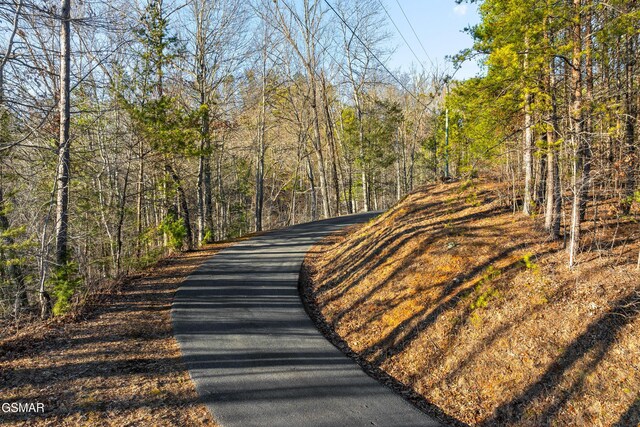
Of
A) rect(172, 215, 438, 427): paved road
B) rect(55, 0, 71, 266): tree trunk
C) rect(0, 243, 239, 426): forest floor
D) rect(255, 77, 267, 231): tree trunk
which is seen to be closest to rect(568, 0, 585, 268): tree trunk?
rect(172, 215, 438, 427): paved road

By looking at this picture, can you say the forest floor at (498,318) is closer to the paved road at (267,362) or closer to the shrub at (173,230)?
the paved road at (267,362)

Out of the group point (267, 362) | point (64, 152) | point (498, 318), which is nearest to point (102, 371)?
point (267, 362)

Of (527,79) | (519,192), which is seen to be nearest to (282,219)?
(519,192)

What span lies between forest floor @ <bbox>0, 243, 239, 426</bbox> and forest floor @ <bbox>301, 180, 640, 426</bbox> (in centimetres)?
330

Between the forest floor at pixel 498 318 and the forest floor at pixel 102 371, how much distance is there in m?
3.30

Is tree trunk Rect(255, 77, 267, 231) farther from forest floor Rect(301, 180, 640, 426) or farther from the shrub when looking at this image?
forest floor Rect(301, 180, 640, 426)

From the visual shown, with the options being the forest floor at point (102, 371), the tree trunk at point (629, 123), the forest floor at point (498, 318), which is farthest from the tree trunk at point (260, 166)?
the tree trunk at point (629, 123)

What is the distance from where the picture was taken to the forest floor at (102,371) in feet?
16.1

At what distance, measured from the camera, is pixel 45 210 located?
9922 mm

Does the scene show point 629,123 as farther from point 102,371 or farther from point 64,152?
point 64,152

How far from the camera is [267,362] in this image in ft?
21.4

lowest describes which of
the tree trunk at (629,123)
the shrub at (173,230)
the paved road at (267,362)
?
the paved road at (267,362)

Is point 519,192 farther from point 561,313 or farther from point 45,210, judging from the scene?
point 45,210

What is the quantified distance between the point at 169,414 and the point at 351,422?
2.42 meters
